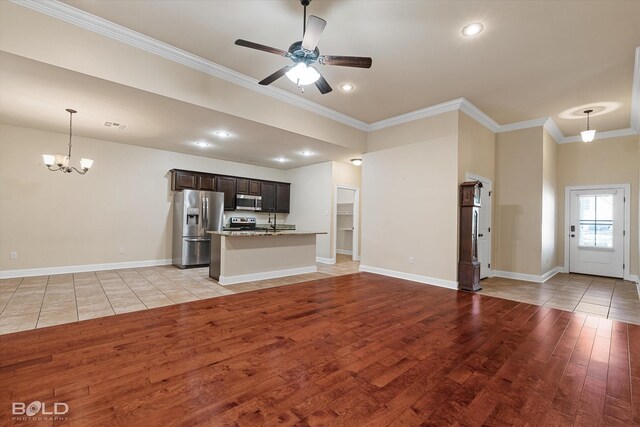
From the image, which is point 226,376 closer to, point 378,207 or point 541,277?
point 378,207

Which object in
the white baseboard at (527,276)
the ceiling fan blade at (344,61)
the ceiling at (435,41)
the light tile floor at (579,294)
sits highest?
the ceiling at (435,41)

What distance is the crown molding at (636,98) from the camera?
3523 millimetres

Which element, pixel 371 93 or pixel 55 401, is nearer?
pixel 55 401

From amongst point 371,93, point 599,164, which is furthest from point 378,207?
point 599,164

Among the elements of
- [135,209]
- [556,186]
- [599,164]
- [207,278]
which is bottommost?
[207,278]

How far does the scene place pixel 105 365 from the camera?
85.8 inches

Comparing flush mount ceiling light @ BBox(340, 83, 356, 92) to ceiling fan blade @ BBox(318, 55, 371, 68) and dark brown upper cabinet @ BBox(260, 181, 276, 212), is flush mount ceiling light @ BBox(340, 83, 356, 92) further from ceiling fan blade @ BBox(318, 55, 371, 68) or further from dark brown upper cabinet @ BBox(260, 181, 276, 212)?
dark brown upper cabinet @ BBox(260, 181, 276, 212)

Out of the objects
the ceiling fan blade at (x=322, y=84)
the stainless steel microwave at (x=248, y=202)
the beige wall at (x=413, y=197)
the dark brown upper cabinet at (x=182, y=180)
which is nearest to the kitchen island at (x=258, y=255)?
the beige wall at (x=413, y=197)

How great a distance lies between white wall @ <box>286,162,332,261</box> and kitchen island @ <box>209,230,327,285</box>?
144 centimetres

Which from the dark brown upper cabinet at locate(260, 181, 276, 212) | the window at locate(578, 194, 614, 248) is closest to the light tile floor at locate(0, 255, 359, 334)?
the dark brown upper cabinet at locate(260, 181, 276, 212)

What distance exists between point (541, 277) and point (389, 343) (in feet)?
15.1

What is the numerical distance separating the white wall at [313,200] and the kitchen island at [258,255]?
1.44m

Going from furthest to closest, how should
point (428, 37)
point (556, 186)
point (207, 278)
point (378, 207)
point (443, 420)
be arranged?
point (556, 186) < point (378, 207) < point (207, 278) < point (428, 37) < point (443, 420)

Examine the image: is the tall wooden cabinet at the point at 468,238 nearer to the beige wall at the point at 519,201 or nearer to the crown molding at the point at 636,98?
the beige wall at the point at 519,201
